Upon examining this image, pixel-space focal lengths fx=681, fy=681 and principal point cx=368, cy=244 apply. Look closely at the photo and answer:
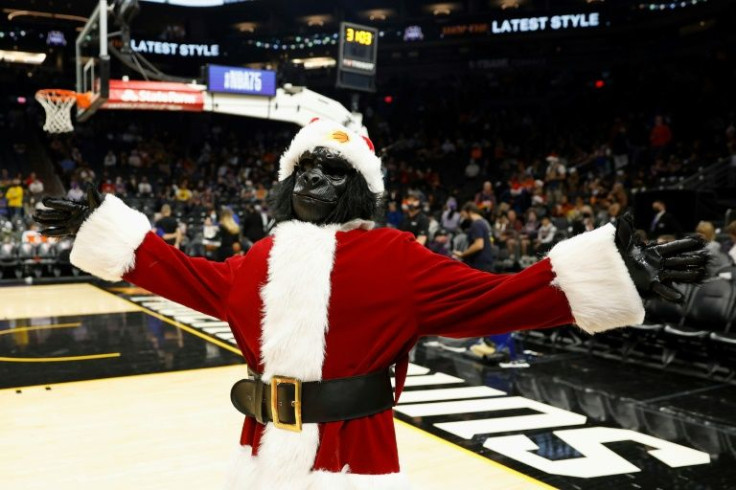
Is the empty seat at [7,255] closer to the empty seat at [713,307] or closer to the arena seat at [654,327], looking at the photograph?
the arena seat at [654,327]

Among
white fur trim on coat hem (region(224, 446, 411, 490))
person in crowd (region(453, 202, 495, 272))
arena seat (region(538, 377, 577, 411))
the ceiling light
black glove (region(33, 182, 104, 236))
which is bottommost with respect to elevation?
arena seat (region(538, 377, 577, 411))

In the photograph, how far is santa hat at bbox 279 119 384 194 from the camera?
1.94m

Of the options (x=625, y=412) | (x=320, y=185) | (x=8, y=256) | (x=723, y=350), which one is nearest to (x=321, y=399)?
(x=320, y=185)

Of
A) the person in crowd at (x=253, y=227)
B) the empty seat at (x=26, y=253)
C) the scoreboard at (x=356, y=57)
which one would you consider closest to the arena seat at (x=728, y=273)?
the scoreboard at (x=356, y=57)

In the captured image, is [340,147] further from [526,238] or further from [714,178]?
[714,178]

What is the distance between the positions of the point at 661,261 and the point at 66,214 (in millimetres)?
1594

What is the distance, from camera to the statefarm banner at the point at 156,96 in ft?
30.8

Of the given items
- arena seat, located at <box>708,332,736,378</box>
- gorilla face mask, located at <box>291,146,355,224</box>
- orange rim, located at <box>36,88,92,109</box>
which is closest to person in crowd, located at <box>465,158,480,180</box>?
orange rim, located at <box>36,88,92,109</box>

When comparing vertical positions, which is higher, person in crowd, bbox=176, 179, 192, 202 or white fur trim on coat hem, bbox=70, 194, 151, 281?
white fur trim on coat hem, bbox=70, 194, 151, 281

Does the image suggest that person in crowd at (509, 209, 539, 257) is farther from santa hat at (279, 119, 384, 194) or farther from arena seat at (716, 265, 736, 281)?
santa hat at (279, 119, 384, 194)

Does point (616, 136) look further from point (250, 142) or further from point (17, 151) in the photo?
point (17, 151)

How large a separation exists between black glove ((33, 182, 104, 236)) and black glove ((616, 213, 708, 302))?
1449 millimetres

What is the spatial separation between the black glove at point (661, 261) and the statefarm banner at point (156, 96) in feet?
28.4

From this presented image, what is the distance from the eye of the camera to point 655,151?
1605 cm
